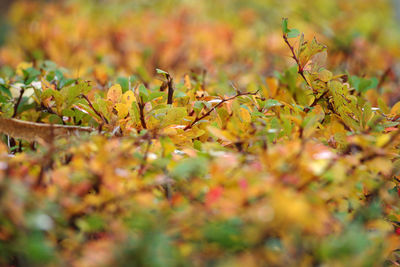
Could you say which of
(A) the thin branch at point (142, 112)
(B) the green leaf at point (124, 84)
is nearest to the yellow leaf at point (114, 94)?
(A) the thin branch at point (142, 112)

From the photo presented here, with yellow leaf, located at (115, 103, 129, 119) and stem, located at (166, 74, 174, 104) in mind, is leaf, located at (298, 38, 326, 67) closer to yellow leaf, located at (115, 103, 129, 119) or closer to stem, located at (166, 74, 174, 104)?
stem, located at (166, 74, 174, 104)

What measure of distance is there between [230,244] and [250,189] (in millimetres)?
102

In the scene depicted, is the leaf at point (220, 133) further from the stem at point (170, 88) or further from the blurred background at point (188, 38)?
the blurred background at point (188, 38)

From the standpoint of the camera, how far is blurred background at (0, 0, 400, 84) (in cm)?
290

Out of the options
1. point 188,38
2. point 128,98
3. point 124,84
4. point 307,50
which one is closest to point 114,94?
point 128,98

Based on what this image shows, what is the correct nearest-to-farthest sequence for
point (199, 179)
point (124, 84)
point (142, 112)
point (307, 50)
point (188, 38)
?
point (199, 179) < point (142, 112) < point (307, 50) < point (124, 84) < point (188, 38)

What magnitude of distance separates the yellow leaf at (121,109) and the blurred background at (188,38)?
605 millimetres

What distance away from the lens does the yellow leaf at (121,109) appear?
1.24 metres

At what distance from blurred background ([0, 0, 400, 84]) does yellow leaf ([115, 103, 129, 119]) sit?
0.61 m

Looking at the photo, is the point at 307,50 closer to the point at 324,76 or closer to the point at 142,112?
the point at 324,76

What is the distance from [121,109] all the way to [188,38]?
96.3 inches

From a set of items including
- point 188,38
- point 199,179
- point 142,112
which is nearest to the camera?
point 199,179

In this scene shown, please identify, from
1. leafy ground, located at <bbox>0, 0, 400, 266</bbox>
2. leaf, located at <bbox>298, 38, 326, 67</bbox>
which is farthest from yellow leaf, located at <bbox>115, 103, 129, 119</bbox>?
leaf, located at <bbox>298, 38, 326, 67</bbox>

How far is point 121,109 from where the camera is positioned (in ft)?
4.10
